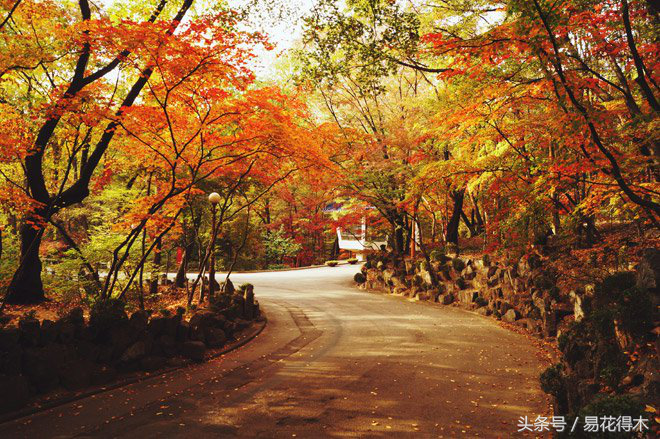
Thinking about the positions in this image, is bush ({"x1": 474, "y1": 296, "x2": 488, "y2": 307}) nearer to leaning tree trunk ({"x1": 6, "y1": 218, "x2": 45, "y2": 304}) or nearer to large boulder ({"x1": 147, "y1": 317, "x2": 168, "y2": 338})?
large boulder ({"x1": 147, "y1": 317, "x2": 168, "y2": 338})

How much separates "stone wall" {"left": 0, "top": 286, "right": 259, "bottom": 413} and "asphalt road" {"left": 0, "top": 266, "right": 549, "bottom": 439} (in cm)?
46

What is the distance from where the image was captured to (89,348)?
678cm

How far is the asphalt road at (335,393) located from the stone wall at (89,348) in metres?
0.46

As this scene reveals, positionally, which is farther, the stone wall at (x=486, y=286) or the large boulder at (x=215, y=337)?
the stone wall at (x=486, y=286)

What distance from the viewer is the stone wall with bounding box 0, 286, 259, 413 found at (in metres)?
5.72

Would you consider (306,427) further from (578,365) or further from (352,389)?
(578,365)

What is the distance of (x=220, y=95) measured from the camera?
8516 mm

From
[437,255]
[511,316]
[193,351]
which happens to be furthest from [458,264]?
[193,351]

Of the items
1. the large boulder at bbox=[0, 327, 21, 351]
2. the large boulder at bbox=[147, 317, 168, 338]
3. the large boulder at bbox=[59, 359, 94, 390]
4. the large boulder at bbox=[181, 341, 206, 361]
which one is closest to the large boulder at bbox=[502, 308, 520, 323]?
the large boulder at bbox=[181, 341, 206, 361]

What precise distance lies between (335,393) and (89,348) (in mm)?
4431

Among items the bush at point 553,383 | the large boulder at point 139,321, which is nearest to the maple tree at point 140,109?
the large boulder at point 139,321

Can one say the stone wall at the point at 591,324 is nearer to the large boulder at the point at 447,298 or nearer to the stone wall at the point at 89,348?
the large boulder at the point at 447,298

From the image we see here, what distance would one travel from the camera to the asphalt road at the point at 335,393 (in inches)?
209

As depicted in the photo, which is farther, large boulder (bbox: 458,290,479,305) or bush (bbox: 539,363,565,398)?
large boulder (bbox: 458,290,479,305)
